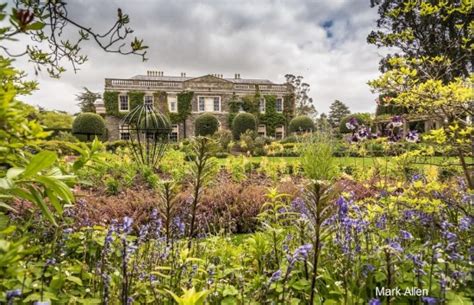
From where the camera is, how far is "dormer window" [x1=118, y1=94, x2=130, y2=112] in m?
34.3

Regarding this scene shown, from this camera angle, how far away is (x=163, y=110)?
3509cm

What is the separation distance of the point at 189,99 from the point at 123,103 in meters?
6.60

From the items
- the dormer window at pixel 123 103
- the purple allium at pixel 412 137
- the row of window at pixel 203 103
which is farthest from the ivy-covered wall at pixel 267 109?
the purple allium at pixel 412 137

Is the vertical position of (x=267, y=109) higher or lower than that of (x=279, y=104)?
lower

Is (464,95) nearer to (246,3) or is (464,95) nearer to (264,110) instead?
(246,3)

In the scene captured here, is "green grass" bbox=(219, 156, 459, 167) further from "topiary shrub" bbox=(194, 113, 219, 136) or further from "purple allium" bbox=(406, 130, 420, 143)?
"topiary shrub" bbox=(194, 113, 219, 136)

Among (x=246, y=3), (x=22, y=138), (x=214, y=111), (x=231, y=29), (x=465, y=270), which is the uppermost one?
(x=214, y=111)

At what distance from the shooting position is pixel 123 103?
34.4 metres

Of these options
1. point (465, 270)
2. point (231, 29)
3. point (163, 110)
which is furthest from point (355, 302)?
point (163, 110)

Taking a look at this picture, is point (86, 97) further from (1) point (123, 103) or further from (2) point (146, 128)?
(2) point (146, 128)

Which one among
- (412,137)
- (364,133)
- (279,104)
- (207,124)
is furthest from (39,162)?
(279,104)

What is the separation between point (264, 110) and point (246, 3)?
115 ft

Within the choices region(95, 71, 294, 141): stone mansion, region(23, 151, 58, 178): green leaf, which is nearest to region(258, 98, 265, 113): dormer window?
region(95, 71, 294, 141): stone mansion

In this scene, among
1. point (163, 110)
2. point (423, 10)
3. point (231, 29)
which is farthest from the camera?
point (163, 110)
